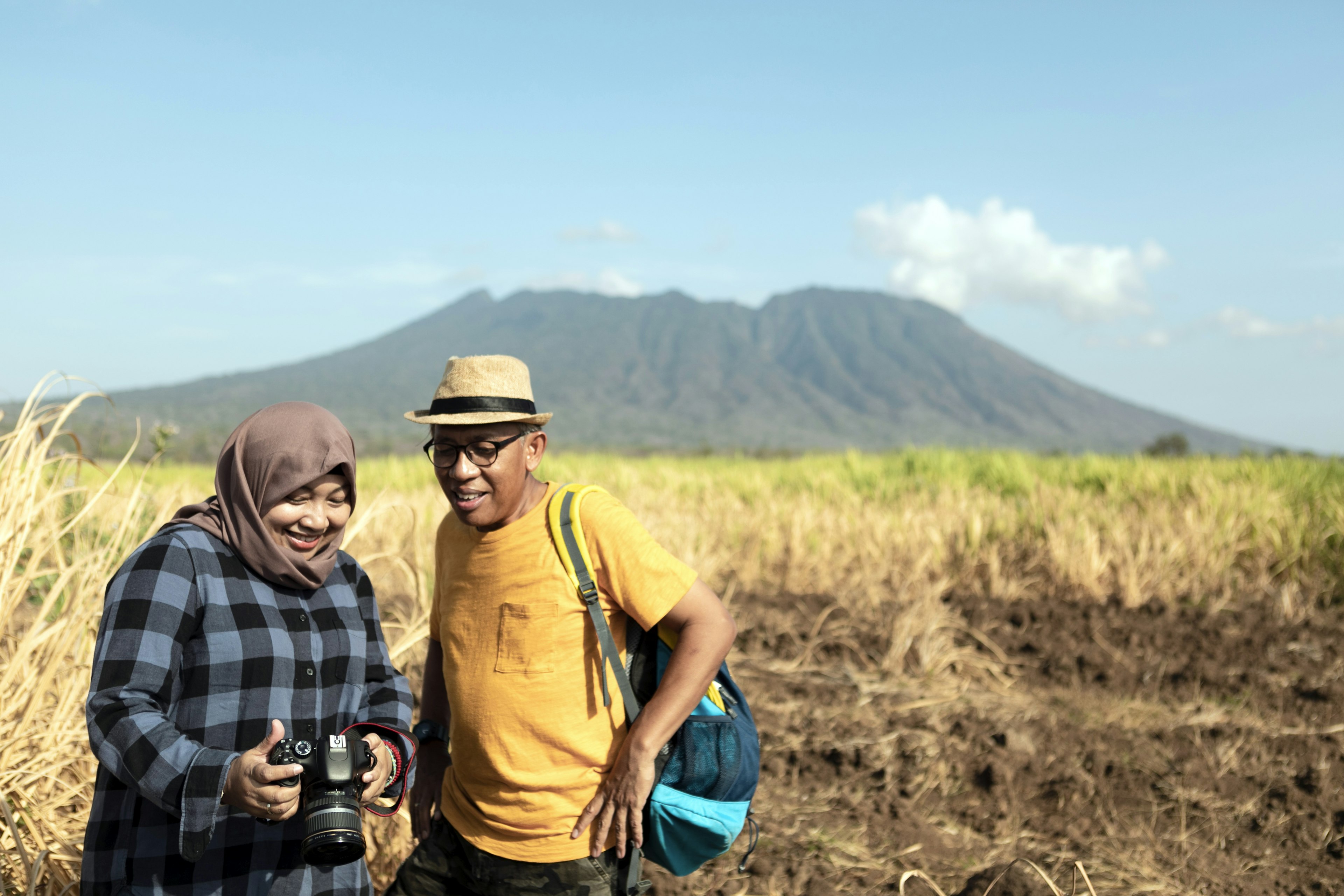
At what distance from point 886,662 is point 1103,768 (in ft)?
4.01

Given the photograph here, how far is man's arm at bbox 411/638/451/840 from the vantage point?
1982 mm

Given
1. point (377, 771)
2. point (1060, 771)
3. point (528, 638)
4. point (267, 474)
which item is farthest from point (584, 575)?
point (1060, 771)

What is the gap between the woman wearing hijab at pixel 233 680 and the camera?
4.08ft

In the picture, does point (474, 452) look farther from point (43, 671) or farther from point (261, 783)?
point (43, 671)

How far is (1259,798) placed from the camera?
3209 mm

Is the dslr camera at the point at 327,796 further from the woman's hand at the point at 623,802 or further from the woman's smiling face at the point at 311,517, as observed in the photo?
the woman's hand at the point at 623,802

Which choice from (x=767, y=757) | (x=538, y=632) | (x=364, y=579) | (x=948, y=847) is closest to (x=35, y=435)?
(x=364, y=579)

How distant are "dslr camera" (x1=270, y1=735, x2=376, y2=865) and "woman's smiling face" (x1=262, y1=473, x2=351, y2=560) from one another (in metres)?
0.34

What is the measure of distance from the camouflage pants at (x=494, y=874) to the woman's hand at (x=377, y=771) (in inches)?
16.9

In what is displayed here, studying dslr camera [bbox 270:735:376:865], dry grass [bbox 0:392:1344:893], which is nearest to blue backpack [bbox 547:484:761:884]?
dslr camera [bbox 270:735:376:865]

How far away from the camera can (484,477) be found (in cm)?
180

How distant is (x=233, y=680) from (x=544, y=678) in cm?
58

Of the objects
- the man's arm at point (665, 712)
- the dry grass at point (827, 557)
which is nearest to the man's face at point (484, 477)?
the man's arm at point (665, 712)

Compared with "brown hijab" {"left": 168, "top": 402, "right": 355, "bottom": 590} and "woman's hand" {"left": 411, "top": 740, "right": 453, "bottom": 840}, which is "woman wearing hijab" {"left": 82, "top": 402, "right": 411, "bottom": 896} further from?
"woman's hand" {"left": 411, "top": 740, "right": 453, "bottom": 840}
